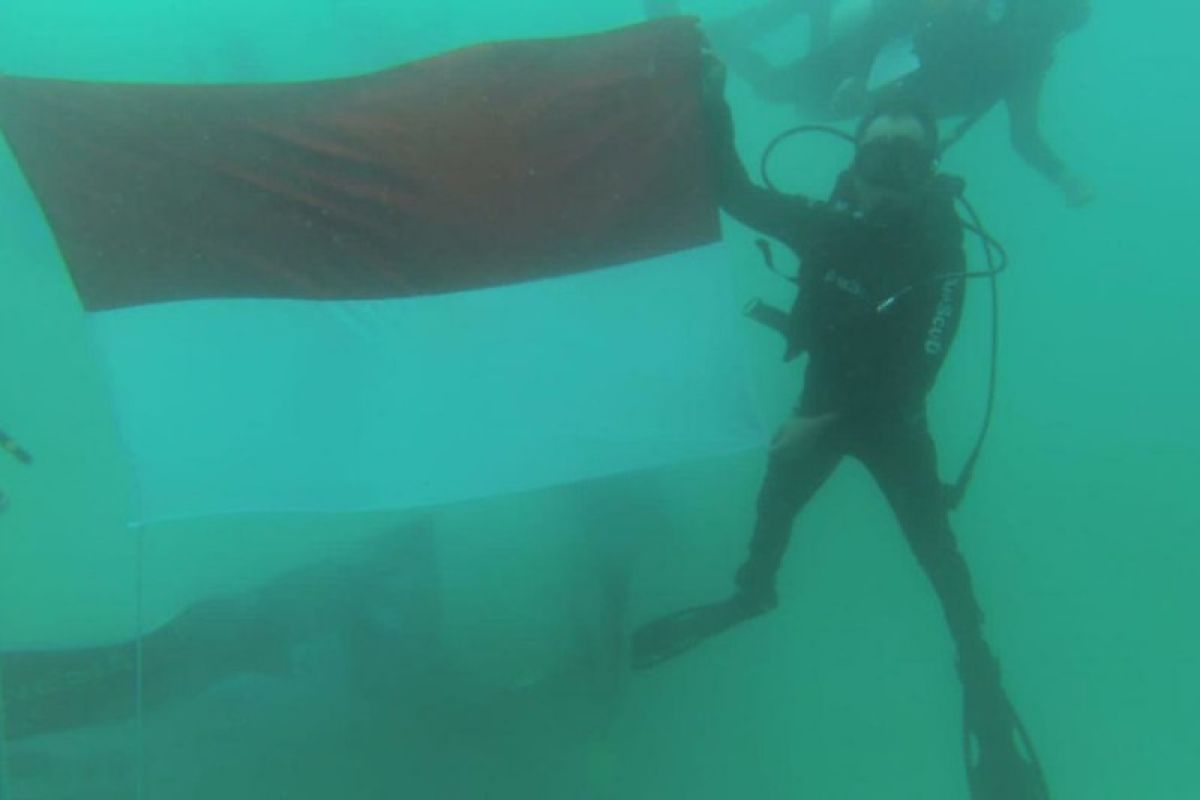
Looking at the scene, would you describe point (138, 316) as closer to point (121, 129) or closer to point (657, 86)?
point (121, 129)

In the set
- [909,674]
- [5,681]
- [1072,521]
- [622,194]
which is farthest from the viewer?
[1072,521]

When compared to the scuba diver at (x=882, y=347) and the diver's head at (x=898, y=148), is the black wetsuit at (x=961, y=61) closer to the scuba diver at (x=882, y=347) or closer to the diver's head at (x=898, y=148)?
the diver's head at (x=898, y=148)

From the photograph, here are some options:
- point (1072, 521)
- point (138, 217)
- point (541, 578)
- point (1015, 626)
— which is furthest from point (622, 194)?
point (1072, 521)

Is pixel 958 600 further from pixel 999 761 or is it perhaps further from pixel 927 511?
pixel 999 761

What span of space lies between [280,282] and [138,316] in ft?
1.94

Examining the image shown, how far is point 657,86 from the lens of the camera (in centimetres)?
460

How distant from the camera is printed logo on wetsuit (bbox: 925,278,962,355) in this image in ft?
14.8

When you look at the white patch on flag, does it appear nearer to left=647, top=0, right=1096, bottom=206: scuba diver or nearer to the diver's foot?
the diver's foot

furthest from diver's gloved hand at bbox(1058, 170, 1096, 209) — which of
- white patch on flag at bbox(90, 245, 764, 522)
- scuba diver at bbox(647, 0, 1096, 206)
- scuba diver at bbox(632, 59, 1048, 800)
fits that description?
white patch on flag at bbox(90, 245, 764, 522)

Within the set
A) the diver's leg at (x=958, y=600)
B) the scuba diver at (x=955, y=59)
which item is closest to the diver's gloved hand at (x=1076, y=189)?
the scuba diver at (x=955, y=59)

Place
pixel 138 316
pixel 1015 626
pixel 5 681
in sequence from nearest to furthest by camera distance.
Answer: pixel 138 316
pixel 5 681
pixel 1015 626

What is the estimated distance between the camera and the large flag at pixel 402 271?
429 cm

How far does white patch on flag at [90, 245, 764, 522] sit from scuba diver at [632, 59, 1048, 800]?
1.24ft

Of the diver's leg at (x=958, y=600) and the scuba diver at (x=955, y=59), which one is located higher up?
the scuba diver at (x=955, y=59)
